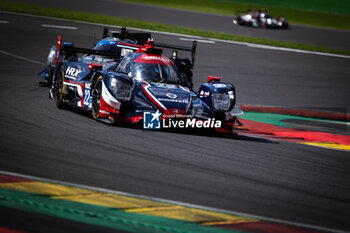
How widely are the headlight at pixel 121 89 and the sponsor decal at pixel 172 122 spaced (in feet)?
1.46

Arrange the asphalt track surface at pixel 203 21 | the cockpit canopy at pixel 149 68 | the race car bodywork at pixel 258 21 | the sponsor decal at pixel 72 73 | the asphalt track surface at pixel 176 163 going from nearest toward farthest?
the asphalt track surface at pixel 176 163
the cockpit canopy at pixel 149 68
the sponsor decal at pixel 72 73
the asphalt track surface at pixel 203 21
the race car bodywork at pixel 258 21

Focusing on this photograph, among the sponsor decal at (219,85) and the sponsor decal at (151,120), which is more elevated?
the sponsor decal at (219,85)

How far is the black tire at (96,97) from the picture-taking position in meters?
10.5

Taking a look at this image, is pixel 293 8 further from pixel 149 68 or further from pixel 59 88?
pixel 149 68

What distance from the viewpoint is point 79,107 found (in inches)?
435

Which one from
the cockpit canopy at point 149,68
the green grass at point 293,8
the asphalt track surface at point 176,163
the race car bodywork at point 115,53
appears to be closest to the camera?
the asphalt track surface at point 176,163

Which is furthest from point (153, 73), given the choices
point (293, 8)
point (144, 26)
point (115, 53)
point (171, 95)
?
point (293, 8)

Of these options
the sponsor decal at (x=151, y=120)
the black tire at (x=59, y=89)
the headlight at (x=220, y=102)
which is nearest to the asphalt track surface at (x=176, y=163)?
the sponsor decal at (x=151, y=120)

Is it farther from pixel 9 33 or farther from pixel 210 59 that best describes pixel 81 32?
pixel 210 59

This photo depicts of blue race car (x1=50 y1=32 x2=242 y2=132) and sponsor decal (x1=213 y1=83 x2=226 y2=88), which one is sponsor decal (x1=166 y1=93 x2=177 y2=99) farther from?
sponsor decal (x1=213 y1=83 x2=226 y2=88)

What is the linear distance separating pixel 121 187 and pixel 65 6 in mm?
25808

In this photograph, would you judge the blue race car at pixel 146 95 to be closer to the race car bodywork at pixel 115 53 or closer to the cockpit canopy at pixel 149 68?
the cockpit canopy at pixel 149 68

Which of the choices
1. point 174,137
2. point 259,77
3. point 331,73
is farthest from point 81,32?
point 174,137

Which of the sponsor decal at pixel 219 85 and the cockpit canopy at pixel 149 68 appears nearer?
the sponsor decal at pixel 219 85
